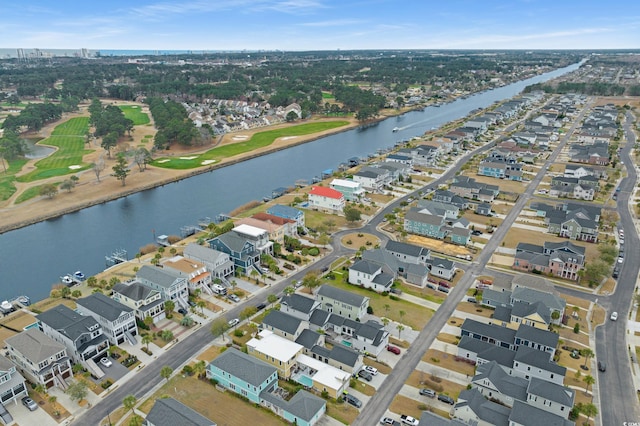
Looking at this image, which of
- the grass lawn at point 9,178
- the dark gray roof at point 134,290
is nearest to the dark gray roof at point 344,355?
the dark gray roof at point 134,290

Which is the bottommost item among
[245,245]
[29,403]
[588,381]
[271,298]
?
[29,403]

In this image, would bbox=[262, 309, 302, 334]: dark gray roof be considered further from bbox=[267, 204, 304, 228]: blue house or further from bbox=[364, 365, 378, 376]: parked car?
bbox=[267, 204, 304, 228]: blue house

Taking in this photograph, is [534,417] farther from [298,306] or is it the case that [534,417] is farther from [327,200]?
[327,200]

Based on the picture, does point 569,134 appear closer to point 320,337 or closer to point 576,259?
point 576,259

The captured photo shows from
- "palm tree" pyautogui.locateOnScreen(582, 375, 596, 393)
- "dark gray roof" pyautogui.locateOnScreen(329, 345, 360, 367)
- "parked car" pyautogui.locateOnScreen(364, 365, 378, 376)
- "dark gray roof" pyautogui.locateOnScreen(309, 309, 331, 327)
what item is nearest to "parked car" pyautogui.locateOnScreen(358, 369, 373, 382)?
"parked car" pyautogui.locateOnScreen(364, 365, 378, 376)

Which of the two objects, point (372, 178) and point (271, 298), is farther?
point (372, 178)

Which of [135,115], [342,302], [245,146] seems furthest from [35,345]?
[135,115]

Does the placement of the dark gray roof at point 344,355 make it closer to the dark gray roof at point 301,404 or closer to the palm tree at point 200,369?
the dark gray roof at point 301,404
